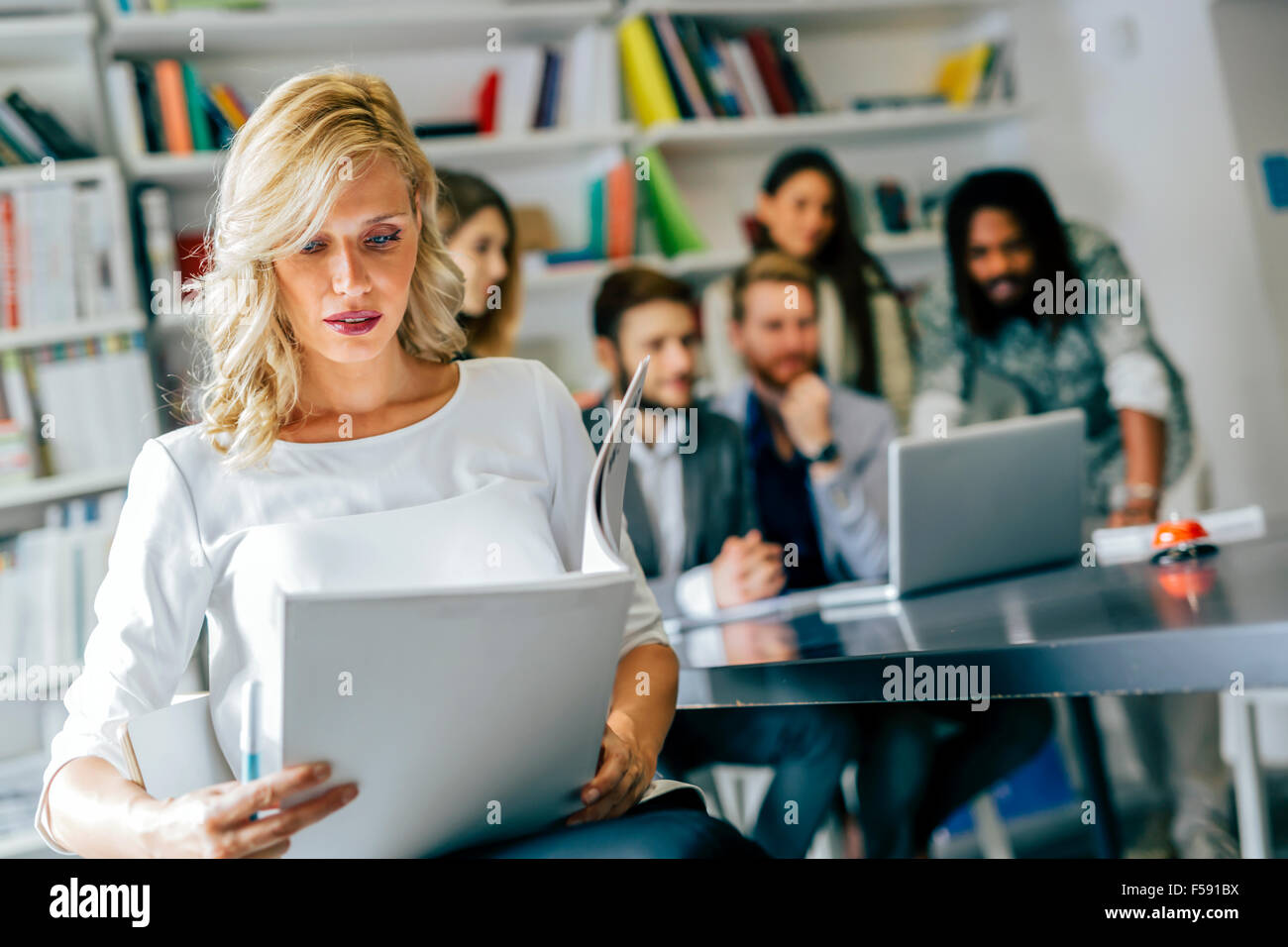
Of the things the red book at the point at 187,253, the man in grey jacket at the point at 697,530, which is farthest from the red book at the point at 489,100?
the red book at the point at 187,253

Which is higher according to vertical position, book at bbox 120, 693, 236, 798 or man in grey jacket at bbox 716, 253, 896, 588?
man in grey jacket at bbox 716, 253, 896, 588

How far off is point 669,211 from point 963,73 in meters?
A: 1.07

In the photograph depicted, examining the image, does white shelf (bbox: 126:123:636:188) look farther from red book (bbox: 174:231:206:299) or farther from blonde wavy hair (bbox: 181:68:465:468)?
blonde wavy hair (bbox: 181:68:465:468)

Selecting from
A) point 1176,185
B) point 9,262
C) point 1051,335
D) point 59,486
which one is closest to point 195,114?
point 9,262

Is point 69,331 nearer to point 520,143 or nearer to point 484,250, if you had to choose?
point 484,250

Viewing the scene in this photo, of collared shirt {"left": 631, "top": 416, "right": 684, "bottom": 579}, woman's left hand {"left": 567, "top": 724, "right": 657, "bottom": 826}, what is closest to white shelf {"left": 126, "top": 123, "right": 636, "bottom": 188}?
collared shirt {"left": 631, "top": 416, "right": 684, "bottom": 579}

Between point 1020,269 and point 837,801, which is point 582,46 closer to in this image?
point 1020,269

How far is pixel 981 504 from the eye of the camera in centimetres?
156

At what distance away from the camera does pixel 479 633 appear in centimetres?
78

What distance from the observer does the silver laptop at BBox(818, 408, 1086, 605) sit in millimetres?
1503

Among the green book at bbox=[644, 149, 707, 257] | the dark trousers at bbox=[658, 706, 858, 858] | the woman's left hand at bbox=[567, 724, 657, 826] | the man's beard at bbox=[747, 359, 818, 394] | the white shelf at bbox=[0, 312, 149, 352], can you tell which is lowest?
the dark trousers at bbox=[658, 706, 858, 858]

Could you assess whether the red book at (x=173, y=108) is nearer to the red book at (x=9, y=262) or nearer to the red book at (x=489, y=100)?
the red book at (x=9, y=262)

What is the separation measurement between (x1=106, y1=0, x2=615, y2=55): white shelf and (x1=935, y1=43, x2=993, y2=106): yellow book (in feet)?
3.57
